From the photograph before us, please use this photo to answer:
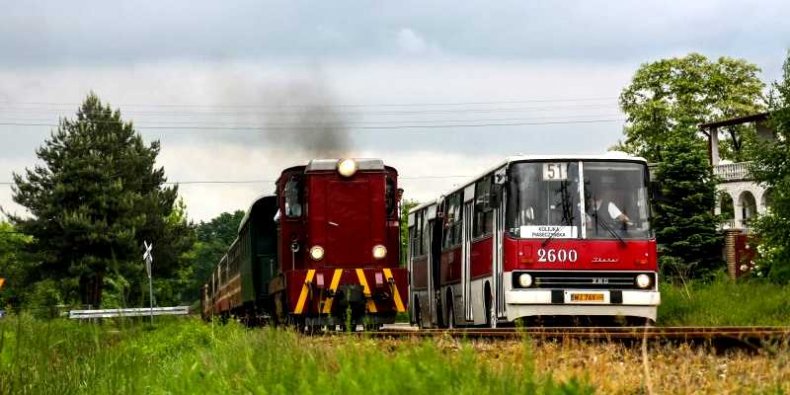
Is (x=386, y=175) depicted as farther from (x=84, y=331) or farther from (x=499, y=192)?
(x=84, y=331)

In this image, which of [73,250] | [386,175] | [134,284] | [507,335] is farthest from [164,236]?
[134,284]

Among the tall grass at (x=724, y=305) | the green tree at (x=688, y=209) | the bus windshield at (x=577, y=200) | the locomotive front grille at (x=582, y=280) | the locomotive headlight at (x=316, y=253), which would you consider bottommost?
the tall grass at (x=724, y=305)

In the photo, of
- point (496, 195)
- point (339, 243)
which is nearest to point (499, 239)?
point (496, 195)

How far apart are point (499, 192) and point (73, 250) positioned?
169 feet

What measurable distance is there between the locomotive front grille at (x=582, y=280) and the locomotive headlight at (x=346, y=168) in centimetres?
463

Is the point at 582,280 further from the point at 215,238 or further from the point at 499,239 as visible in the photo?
the point at 215,238

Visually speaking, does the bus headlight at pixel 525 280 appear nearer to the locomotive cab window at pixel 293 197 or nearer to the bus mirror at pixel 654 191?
the bus mirror at pixel 654 191

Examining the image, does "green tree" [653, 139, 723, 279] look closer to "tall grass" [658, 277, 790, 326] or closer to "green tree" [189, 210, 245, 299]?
"tall grass" [658, 277, 790, 326]

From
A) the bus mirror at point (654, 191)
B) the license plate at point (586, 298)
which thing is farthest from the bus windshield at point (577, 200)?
the license plate at point (586, 298)

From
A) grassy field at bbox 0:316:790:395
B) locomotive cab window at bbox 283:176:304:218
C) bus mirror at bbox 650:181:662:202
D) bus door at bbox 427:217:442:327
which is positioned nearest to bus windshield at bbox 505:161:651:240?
bus mirror at bbox 650:181:662:202

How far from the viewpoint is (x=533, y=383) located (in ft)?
22.2

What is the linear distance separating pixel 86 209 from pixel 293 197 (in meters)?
45.8

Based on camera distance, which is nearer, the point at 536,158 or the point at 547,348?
the point at 547,348

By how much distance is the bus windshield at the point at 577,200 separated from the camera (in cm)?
1875
